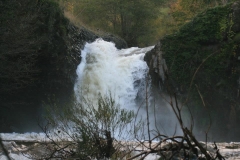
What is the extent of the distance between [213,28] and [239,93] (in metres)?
2.77

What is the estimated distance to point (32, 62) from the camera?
1419 centimetres

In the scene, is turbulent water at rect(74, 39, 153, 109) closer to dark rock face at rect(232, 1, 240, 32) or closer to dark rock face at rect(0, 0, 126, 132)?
dark rock face at rect(0, 0, 126, 132)

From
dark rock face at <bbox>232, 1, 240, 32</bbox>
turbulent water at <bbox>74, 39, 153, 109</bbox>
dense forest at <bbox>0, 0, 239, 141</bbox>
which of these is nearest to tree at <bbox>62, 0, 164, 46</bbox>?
turbulent water at <bbox>74, 39, 153, 109</bbox>

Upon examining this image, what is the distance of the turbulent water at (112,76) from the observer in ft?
52.5

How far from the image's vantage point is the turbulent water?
52.5ft

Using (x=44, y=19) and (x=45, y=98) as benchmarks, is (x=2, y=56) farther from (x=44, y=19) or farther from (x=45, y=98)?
(x=45, y=98)

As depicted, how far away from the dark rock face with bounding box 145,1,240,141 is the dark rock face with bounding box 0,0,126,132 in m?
4.03

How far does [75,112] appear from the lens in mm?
7211

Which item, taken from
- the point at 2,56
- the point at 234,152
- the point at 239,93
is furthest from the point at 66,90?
the point at 234,152

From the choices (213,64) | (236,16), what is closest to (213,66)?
(213,64)

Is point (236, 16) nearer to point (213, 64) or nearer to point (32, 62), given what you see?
point (213, 64)

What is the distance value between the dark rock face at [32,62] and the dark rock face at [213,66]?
13.2ft

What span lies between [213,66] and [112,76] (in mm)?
4992

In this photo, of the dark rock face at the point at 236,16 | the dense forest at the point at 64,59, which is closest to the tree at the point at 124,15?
the dense forest at the point at 64,59
